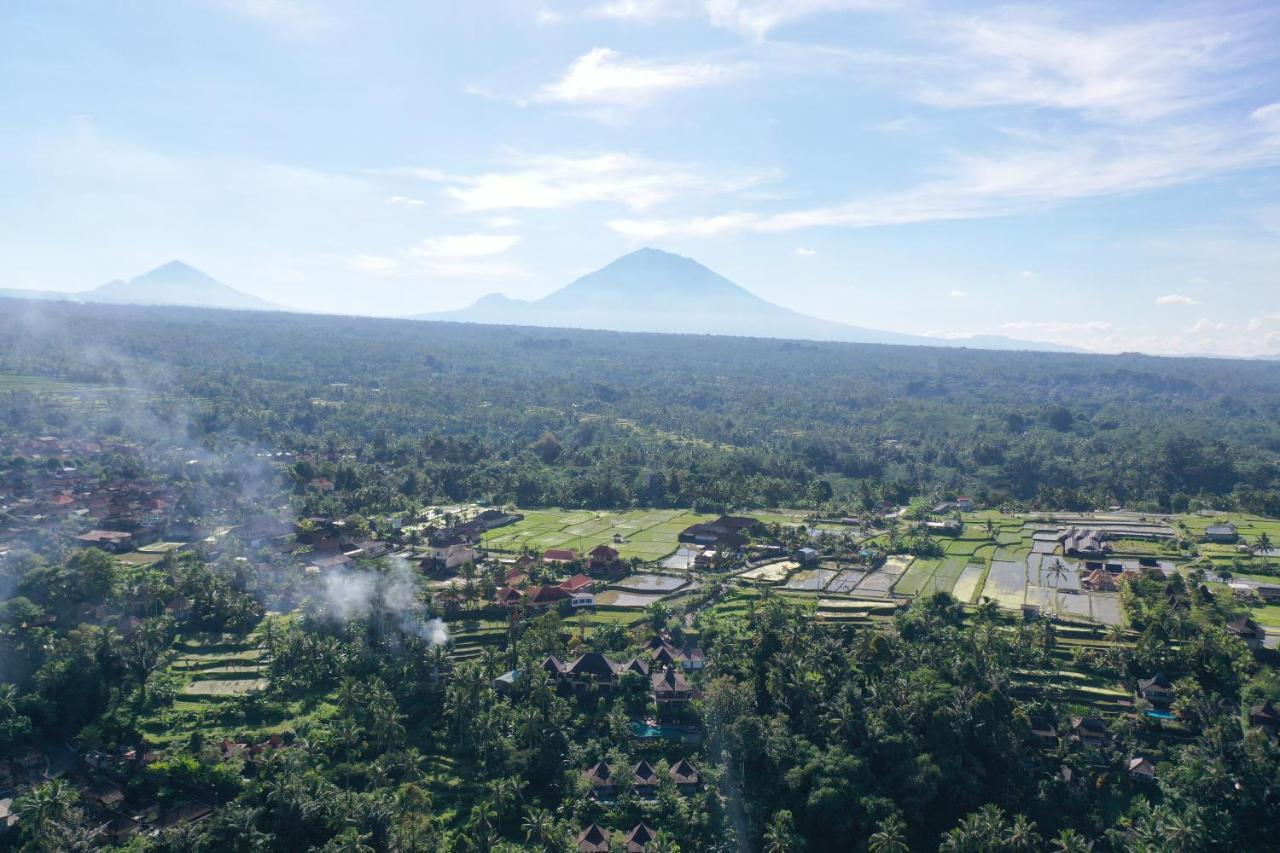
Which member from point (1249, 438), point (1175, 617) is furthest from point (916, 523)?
point (1249, 438)

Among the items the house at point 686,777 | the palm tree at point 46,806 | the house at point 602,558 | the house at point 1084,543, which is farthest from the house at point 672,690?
the house at point 1084,543

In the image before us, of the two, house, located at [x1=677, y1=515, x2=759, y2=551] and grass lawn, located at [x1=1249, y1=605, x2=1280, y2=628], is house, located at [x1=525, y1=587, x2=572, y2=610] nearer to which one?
house, located at [x1=677, y1=515, x2=759, y2=551]

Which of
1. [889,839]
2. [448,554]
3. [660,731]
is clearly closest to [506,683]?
[660,731]

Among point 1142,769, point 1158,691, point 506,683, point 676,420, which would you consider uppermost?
point 676,420

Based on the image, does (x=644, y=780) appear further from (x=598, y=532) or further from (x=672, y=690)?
(x=598, y=532)

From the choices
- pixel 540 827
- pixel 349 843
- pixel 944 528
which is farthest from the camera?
pixel 944 528

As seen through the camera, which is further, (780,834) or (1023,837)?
(780,834)

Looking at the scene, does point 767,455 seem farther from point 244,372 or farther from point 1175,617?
point 244,372
